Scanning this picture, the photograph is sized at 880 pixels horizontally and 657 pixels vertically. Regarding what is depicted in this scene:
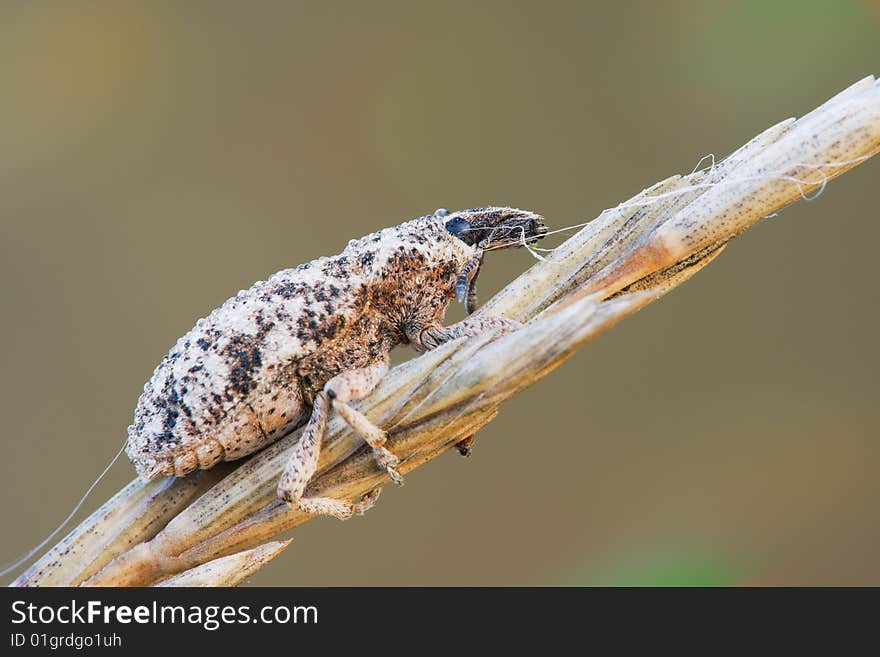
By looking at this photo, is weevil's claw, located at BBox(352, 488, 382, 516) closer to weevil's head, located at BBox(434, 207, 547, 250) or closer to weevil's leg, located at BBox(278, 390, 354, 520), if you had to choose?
weevil's leg, located at BBox(278, 390, 354, 520)

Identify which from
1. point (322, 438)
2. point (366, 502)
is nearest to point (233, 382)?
point (322, 438)

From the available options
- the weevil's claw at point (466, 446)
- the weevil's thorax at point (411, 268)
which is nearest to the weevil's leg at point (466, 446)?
the weevil's claw at point (466, 446)

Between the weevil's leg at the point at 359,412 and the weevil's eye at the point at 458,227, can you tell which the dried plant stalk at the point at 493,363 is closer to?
the weevil's leg at the point at 359,412

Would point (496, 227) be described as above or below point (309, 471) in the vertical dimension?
above

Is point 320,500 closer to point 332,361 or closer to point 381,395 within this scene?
point 381,395

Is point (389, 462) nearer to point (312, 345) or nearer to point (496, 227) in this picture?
point (312, 345)
